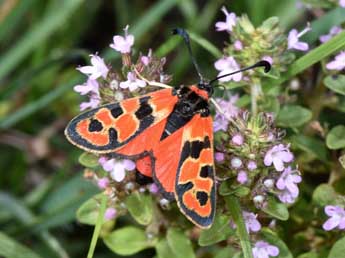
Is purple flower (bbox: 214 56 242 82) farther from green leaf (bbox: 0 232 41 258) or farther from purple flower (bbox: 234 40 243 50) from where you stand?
green leaf (bbox: 0 232 41 258)

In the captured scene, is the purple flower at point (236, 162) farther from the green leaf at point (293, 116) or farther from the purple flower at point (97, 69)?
the purple flower at point (97, 69)

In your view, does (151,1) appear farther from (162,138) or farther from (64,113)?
(162,138)

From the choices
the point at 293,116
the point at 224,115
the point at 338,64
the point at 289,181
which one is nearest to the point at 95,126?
the point at 224,115

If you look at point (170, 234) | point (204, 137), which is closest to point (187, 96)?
point (204, 137)

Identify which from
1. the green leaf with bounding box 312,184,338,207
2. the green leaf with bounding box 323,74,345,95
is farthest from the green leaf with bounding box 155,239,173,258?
the green leaf with bounding box 323,74,345,95

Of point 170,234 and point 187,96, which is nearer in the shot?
point 187,96

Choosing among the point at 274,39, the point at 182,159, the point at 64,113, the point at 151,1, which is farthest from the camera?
the point at 151,1

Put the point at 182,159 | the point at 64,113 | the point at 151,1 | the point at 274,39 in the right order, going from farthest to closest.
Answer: the point at 151,1, the point at 64,113, the point at 274,39, the point at 182,159
